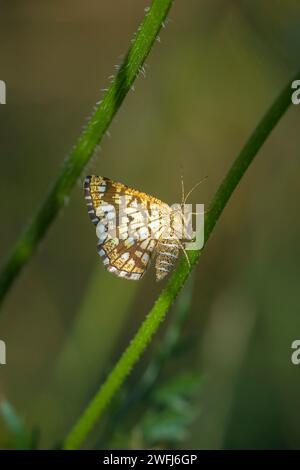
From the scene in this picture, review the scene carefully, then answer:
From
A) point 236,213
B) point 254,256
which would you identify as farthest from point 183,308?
point 236,213

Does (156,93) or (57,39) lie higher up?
(57,39)

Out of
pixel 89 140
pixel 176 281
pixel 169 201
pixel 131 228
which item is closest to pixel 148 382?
pixel 131 228

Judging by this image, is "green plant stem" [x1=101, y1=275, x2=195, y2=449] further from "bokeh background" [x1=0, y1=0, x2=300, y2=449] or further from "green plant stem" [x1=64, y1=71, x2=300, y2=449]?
"green plant stem" [x1=64, y1=71, x2=300, y2=449]

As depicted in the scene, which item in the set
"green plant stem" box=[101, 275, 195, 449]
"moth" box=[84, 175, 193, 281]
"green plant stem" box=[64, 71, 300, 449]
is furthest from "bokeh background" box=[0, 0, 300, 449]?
"green plant stem" box=[64, 71, 300, 449]

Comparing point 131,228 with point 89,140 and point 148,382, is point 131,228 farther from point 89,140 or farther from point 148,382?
point 148,382

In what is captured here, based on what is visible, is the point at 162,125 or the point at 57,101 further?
the point at 57,101

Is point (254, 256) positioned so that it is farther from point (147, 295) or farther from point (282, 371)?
point (147, 295)
